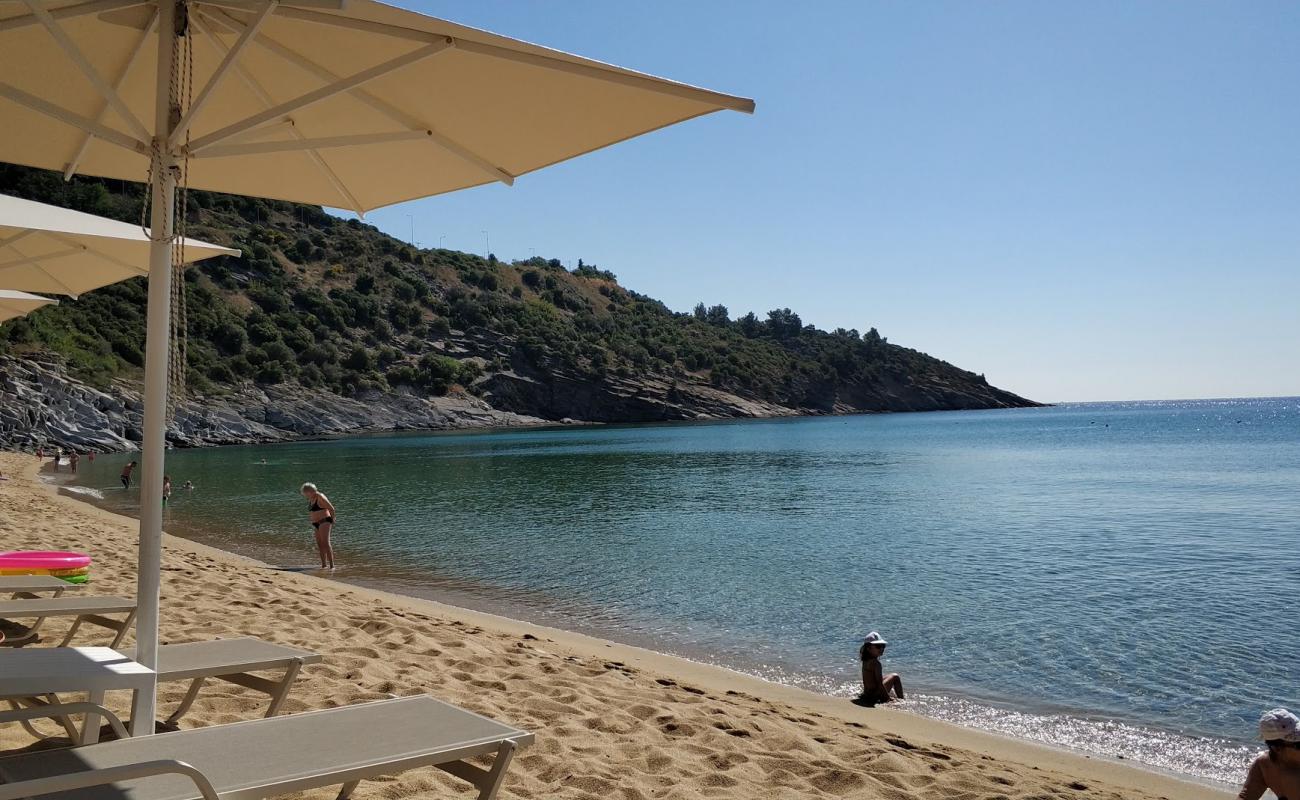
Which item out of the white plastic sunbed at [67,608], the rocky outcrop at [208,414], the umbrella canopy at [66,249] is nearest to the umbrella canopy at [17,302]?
the umbrella canopy at [66,249]

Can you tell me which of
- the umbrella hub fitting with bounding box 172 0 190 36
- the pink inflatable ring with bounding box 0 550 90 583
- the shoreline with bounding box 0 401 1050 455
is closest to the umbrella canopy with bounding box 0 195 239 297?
the umbrella hub fitting with bounding box 172 0 190 36

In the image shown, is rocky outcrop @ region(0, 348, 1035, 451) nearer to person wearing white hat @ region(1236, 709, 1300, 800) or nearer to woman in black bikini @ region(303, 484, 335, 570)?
woman in black bikini @ region(303, 484, 335, 570)

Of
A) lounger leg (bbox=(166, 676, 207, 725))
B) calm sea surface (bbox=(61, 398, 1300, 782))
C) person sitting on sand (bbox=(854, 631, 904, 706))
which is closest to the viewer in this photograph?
lounger leg (bbox=(166, 676, 207, 725))

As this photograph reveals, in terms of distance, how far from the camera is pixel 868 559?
16.3m

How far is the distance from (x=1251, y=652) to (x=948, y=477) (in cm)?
2630

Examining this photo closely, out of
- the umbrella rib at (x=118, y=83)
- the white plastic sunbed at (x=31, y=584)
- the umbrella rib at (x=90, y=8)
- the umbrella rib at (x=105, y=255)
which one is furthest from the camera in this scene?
the umbrella rib at (x=105, y=255)

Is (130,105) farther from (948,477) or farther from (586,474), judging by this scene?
(948,477)

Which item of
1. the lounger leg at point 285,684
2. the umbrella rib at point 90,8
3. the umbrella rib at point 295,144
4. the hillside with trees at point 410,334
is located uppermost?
the hillside with trees at point 410,334

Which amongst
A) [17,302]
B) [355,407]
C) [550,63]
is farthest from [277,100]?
[355,407]

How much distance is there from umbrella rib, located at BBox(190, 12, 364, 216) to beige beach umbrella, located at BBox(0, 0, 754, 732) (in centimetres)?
1

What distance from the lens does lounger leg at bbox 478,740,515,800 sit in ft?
9.29

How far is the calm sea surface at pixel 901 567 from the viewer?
8320 millimetres

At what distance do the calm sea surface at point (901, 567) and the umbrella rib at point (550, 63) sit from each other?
575 cm

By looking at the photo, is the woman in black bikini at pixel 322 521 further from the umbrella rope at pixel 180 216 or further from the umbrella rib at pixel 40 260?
the umbrella rope at pixel 180 216
